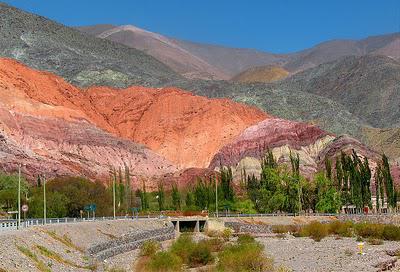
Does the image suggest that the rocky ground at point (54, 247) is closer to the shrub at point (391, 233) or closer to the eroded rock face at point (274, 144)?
the shrub at point (391, 233)

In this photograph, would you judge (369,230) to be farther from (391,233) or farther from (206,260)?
(206,260)

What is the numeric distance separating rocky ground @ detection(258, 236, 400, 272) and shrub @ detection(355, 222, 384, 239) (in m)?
2.84

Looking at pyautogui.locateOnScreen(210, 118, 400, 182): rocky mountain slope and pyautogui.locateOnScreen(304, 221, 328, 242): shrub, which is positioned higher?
pyautogui.locateOnScreen(210, 118, 400, 182): rocky mountain slope

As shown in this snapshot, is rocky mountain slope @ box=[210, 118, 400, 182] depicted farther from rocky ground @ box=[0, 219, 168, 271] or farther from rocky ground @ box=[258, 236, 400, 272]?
rocky ground @ box=[0, 219, 168, 271]

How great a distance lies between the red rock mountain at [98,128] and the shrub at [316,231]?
69.8 metres

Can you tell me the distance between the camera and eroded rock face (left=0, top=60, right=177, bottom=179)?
479ft

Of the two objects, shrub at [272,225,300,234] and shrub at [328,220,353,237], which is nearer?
shrub at [328,220,353,237]

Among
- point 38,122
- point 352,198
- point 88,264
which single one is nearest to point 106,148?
point 38,122

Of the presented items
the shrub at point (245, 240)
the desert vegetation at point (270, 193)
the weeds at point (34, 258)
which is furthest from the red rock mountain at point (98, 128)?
the weeds at point (34, 258)

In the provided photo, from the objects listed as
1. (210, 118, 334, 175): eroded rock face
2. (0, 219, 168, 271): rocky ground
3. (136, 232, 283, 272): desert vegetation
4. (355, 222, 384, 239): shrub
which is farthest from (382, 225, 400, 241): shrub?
(210, 118, 334, 175): eroded rock face

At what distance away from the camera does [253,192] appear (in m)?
124

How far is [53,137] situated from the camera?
161250 mm

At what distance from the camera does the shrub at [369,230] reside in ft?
257

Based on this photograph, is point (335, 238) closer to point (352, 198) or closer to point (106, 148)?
point (352, 198)
